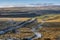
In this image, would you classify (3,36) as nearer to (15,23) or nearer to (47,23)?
(15,23)

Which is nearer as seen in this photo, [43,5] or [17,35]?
[17,35]

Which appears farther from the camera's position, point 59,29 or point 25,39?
point 59,29

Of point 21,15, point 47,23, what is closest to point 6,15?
point 21,15

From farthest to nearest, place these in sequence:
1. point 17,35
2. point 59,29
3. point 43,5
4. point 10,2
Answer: point 10,2 → point 43,5 → point 59,29 → point 17,35

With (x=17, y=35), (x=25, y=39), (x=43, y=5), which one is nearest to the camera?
(x=25, y=39)

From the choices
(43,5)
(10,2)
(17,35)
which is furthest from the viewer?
(10,2)

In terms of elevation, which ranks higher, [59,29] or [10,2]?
[10,2]

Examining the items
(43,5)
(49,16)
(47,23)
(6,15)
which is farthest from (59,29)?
(43,5)

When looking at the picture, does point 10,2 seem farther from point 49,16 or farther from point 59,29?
point 59,29

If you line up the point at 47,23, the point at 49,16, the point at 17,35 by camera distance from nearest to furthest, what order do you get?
the point at 17,35 → the point at 47,23 → the point at 49,16
